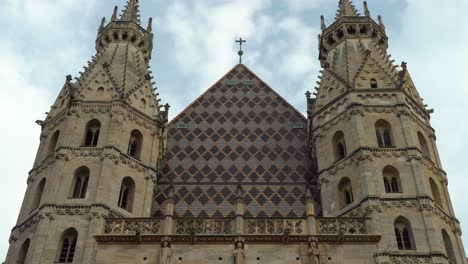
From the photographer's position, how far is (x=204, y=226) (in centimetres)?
1698

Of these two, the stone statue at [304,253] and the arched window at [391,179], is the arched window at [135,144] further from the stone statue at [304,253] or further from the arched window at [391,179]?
the arched window at [391,179]

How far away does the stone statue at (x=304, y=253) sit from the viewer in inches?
635

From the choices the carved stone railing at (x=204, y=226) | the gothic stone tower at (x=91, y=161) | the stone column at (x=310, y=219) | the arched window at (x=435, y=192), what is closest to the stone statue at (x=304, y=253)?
the stone column at (x=310, y=219)

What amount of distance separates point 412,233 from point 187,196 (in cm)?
717

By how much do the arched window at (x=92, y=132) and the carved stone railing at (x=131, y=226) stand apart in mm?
3344

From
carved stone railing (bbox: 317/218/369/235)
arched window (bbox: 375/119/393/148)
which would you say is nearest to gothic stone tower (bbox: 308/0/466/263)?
arched window (bbox: 375/119/393/148)

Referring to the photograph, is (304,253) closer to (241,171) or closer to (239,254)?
(239,254)

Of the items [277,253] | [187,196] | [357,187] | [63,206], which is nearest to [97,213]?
[63,206]

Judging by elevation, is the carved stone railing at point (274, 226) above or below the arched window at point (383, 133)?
below

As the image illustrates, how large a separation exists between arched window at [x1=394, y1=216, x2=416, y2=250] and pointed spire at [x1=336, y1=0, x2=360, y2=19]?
34.3 feet

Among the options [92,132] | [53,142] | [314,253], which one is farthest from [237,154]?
[314,253]

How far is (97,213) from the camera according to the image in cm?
1717

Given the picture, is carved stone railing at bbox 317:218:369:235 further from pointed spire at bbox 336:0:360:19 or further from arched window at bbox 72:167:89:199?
pointed spire at bbox 336:0:360:19

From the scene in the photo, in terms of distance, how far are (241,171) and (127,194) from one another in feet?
13.7
